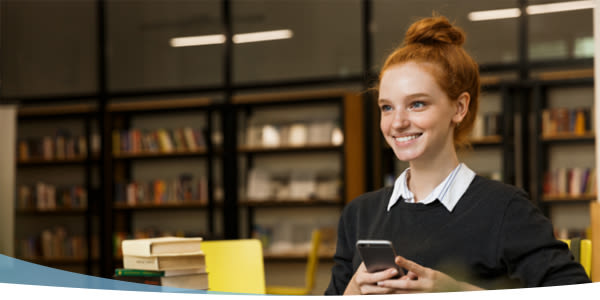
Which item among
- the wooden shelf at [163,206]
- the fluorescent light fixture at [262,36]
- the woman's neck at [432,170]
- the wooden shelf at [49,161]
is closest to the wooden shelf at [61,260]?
the wooden shelf at [163,206]

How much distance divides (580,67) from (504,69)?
64cm

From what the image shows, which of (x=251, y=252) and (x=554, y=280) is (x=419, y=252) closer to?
(x=554, y=280)

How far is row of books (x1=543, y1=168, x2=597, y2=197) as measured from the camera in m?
5.53

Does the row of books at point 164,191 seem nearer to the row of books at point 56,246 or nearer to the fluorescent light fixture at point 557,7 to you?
→ the row of books at point 56,246

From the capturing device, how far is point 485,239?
1337 mm

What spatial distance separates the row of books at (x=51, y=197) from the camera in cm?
693

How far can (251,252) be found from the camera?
242 cm

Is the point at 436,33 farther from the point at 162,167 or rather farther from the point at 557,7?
the point at 162,167

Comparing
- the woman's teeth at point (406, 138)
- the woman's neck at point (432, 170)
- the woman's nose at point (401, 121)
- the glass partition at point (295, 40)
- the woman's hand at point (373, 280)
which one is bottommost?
the woman's hand at point (373, 280)

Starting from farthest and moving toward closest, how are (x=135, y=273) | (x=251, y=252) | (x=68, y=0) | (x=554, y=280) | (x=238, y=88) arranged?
1. (x=68, y=0)
2. (x=238, y=88)
3. (x=251, y=252)
4. (x=135, y=273)
5. (x=554, y=280)

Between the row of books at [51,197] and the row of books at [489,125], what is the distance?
4.14 metres

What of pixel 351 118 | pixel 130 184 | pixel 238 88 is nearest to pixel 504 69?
pixel 351 118

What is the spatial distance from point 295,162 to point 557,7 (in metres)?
2.84

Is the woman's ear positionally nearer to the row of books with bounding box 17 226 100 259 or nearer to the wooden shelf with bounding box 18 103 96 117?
the wooden shelf with bounding box 18 103 96 117
